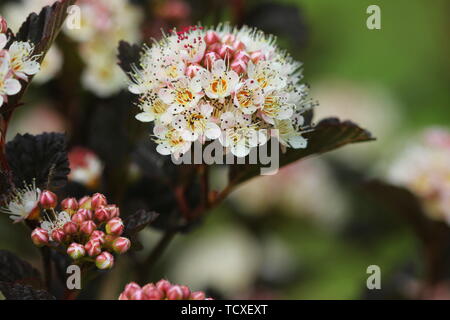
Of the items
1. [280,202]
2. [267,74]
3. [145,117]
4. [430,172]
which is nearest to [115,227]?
[145,117]

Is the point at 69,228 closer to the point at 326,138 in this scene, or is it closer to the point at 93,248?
the point at 93,248

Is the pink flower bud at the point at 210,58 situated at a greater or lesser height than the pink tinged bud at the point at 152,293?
greater

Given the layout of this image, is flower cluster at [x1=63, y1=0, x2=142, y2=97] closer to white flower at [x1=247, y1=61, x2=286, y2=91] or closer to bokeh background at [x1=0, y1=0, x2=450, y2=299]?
bokeh background at [x1=0, y1=0, x2=450, y2=299]

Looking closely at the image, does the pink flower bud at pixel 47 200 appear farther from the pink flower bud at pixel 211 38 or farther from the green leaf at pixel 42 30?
the pink flower bud at pixel 211 38

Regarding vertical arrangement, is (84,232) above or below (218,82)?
below

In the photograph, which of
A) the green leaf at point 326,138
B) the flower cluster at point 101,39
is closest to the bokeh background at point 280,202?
the flower cluster at point 101,39

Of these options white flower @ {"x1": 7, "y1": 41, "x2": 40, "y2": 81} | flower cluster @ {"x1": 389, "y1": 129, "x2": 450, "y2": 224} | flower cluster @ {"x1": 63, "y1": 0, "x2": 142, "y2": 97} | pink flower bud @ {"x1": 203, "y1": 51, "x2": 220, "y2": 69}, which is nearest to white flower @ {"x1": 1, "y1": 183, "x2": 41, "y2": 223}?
white flower @ {"x1": 7, "y1": 41, "x2": 40, "y2": 81}
